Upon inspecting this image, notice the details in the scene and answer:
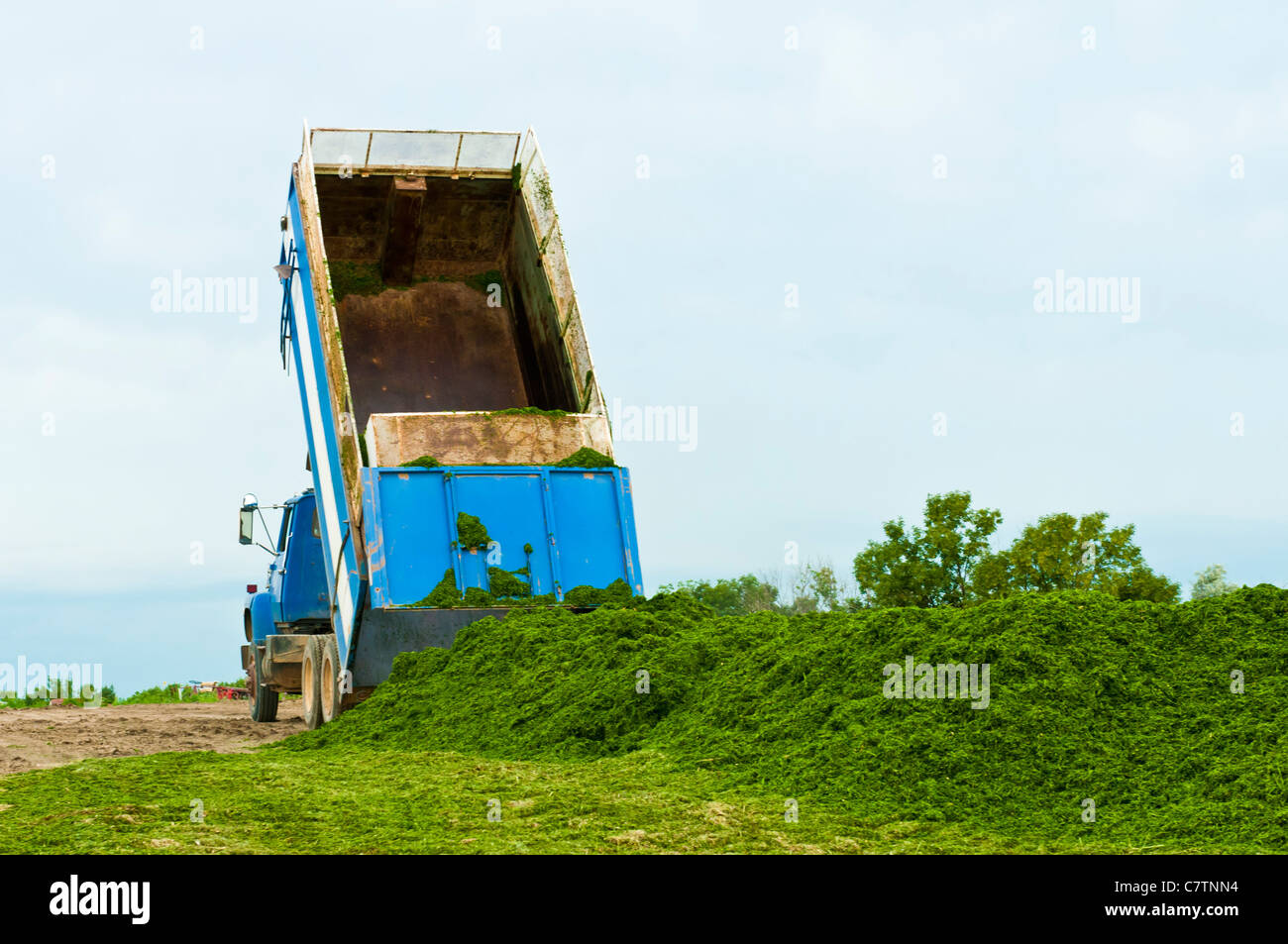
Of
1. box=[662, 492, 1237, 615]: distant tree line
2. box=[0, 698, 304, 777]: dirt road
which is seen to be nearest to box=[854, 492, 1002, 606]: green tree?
box=[662, 492, 1237, 615]: distant tree line

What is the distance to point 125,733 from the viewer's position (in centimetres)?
1388

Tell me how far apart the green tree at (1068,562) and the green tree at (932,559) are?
1.10m

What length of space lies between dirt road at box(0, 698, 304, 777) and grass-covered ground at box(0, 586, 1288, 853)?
2.82 metres

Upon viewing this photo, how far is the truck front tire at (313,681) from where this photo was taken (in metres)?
11.5

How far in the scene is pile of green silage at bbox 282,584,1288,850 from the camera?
20.4 ft

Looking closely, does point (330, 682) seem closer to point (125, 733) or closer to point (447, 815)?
point (125, 733)

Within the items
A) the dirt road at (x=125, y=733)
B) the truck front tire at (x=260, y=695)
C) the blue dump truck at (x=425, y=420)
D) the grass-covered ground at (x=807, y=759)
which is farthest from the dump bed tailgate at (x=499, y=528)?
Answer: the truck front tire at (x=260, y=695)

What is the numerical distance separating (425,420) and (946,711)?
5484mm
